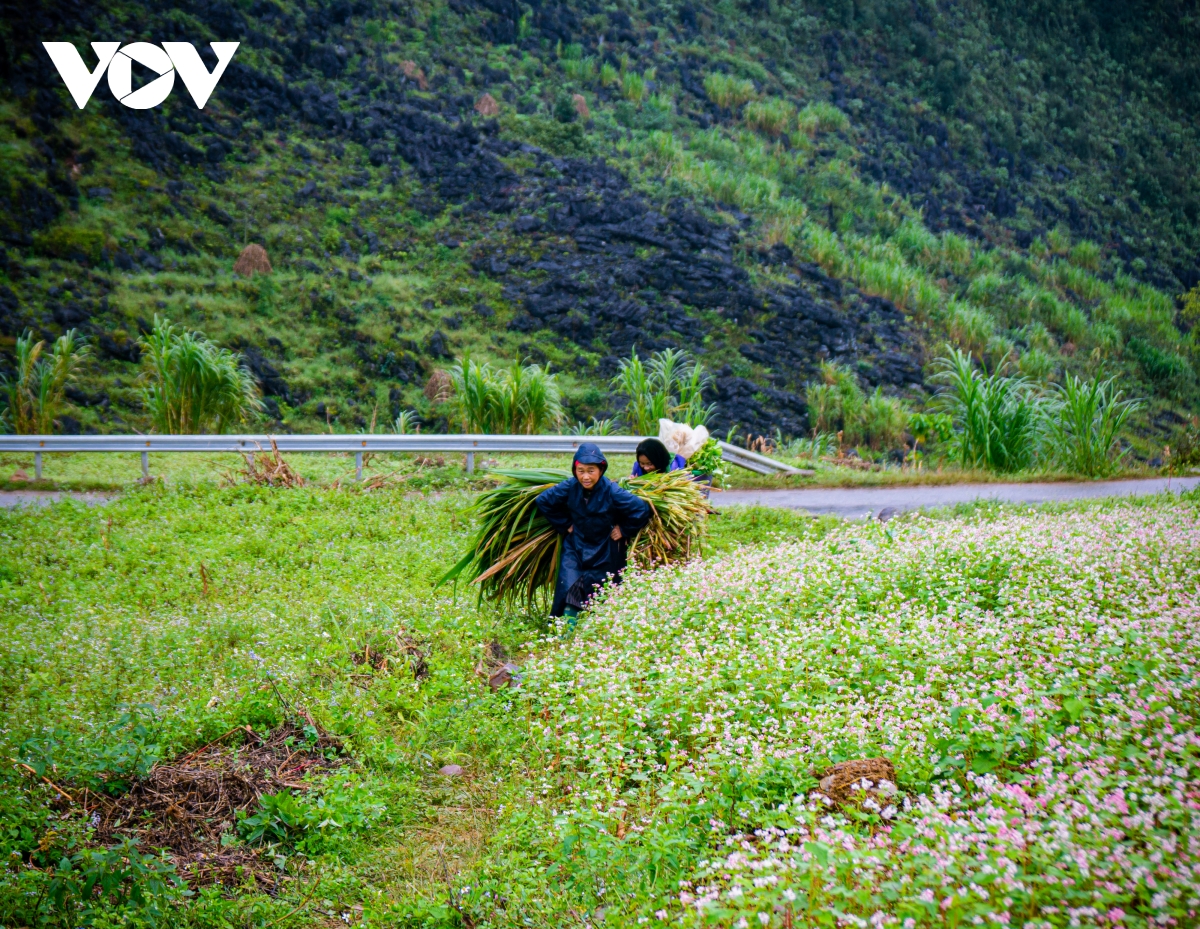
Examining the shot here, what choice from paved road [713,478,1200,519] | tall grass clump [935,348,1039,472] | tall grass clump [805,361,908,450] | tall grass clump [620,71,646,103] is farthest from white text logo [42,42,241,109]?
tall grass clump [935,348,1039,472]

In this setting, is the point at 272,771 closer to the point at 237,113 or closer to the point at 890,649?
the point at 890,649

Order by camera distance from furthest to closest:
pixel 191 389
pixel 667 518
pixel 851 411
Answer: pixel 851 411 < pixel 191 389 < pixel 667 518

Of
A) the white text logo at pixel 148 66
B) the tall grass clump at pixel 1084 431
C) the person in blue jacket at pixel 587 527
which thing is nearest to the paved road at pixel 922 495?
the tall grass clump at pixel 1084 431

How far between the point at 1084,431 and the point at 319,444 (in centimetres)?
1223

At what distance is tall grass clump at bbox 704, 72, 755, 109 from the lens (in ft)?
125

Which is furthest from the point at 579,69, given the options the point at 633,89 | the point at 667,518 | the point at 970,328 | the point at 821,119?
the point at 667,518

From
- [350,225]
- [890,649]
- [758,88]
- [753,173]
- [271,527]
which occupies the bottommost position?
[271,527]

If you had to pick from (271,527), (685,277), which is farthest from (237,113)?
(271,527)

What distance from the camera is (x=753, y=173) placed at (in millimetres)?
35094

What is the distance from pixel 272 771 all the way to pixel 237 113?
30395mm

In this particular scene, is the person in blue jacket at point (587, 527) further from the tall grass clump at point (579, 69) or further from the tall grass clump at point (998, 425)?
the tall grass clump at point (579, 69)

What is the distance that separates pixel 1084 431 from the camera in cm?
1603

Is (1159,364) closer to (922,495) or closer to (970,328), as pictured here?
(970,328)

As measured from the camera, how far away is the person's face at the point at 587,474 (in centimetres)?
719
